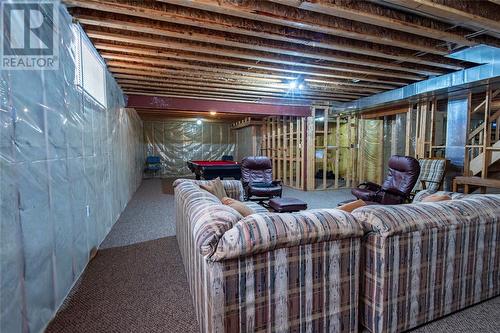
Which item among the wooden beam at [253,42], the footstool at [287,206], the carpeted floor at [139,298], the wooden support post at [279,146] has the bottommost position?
the carpeted floor at [139,298]

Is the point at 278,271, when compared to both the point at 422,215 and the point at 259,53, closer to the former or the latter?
the point at 422,215

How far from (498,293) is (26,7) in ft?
11.9

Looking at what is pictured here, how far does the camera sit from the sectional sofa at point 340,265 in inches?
46.4

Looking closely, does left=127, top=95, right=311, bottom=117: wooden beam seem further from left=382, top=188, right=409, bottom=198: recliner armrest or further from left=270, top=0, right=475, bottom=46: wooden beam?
left=270, top=0, right=475, bottom=46: wooden beam

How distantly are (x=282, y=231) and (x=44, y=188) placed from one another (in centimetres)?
151

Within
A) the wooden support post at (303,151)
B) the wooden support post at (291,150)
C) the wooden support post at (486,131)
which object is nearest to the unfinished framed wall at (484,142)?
the wooden support post at (486,131)

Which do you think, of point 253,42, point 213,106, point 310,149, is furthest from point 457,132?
point 213,106

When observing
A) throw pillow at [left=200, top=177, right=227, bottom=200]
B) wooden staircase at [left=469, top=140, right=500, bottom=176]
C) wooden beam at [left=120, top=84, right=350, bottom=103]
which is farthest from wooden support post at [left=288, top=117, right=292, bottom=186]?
throw pillow at [left=200, top=177, right=227, bottom=200]

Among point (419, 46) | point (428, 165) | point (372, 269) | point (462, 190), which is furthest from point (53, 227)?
point (462, 190)

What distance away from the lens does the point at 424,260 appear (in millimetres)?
1479

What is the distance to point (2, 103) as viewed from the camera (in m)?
1.21

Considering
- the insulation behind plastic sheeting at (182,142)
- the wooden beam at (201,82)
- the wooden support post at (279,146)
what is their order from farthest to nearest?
the insulation behind plastic sheeting at (182,142), the wooden support post at (279,146), the wooden beam at (201,82)

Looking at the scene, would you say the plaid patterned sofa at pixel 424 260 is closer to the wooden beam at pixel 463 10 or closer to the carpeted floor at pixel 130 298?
the carpeted floor at pixel 130 298

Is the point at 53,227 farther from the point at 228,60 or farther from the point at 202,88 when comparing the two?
the point at 202,88
